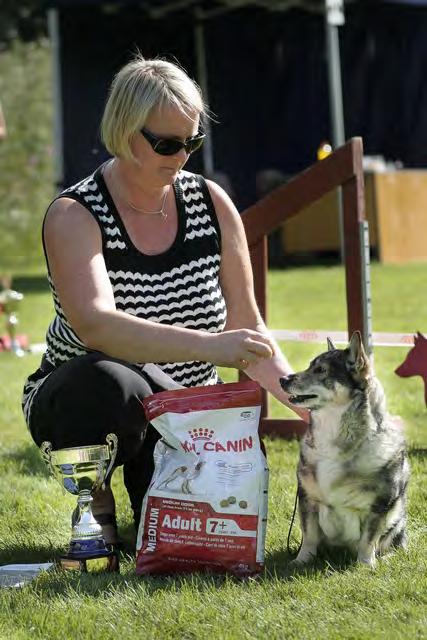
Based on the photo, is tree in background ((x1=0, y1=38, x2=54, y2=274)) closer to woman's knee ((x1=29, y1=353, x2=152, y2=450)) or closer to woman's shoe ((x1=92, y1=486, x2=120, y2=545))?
woman's shoe ((x1=92, y1=486, x2=120, y2=545))

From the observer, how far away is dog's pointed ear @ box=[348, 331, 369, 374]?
271cm

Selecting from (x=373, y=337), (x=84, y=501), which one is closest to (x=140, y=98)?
(x=84, y=501)

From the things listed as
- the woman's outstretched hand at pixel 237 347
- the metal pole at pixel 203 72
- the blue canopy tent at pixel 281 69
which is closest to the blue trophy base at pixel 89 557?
the woman's outstretched hand at pixel 237 347

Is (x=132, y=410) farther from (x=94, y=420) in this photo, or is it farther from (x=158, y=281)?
(x=158, y=281)

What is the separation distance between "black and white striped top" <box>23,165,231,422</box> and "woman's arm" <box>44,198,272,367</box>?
0.28ft

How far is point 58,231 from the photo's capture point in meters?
2.80

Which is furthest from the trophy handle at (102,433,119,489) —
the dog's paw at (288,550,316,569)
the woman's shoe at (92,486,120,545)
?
the dog's paw at (288,550,316,569)

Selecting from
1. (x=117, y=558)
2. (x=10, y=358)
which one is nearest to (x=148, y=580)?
(x=117, y=558)

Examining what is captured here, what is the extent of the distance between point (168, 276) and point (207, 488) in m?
0.61

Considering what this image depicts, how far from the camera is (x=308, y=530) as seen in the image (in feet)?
9.23

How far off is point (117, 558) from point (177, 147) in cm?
101

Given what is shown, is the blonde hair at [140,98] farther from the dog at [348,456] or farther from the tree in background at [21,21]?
the tree in background at [21,21]

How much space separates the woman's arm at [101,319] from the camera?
2.60m

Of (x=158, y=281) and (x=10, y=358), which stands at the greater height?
(x=158, y=281)
